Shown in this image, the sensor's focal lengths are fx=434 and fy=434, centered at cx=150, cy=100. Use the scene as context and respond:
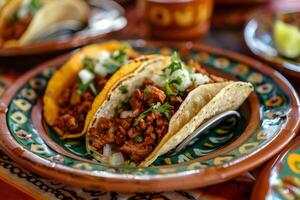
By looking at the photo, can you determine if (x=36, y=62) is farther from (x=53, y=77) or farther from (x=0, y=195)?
(x=0, y=195)

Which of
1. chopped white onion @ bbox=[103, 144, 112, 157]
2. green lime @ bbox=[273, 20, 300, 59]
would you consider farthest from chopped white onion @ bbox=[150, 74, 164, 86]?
green lime @ bbox=[273, 20, 300, 59]

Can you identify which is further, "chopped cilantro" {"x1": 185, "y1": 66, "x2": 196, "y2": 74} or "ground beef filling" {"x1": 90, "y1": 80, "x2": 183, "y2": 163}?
"chopped cilantro" {"x1": 185, "y1": 66, "x2": 196, "y2": 74}

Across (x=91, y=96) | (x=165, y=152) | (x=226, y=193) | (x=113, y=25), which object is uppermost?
(x=113, y=25)

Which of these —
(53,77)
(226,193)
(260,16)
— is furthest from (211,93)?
(260,16)

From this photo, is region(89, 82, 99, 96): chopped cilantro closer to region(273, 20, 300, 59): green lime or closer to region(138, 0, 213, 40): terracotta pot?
region(138, 0, 213, 40): terracotta pot

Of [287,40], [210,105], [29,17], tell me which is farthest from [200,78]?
[29,17]

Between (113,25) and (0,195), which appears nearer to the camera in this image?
(0,195)

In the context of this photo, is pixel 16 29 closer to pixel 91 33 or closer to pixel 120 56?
pixel 91 33

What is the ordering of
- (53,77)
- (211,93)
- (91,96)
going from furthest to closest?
1. (53,77)
2. (91,96)
3. (211,93)

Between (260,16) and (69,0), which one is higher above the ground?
(69,0)
